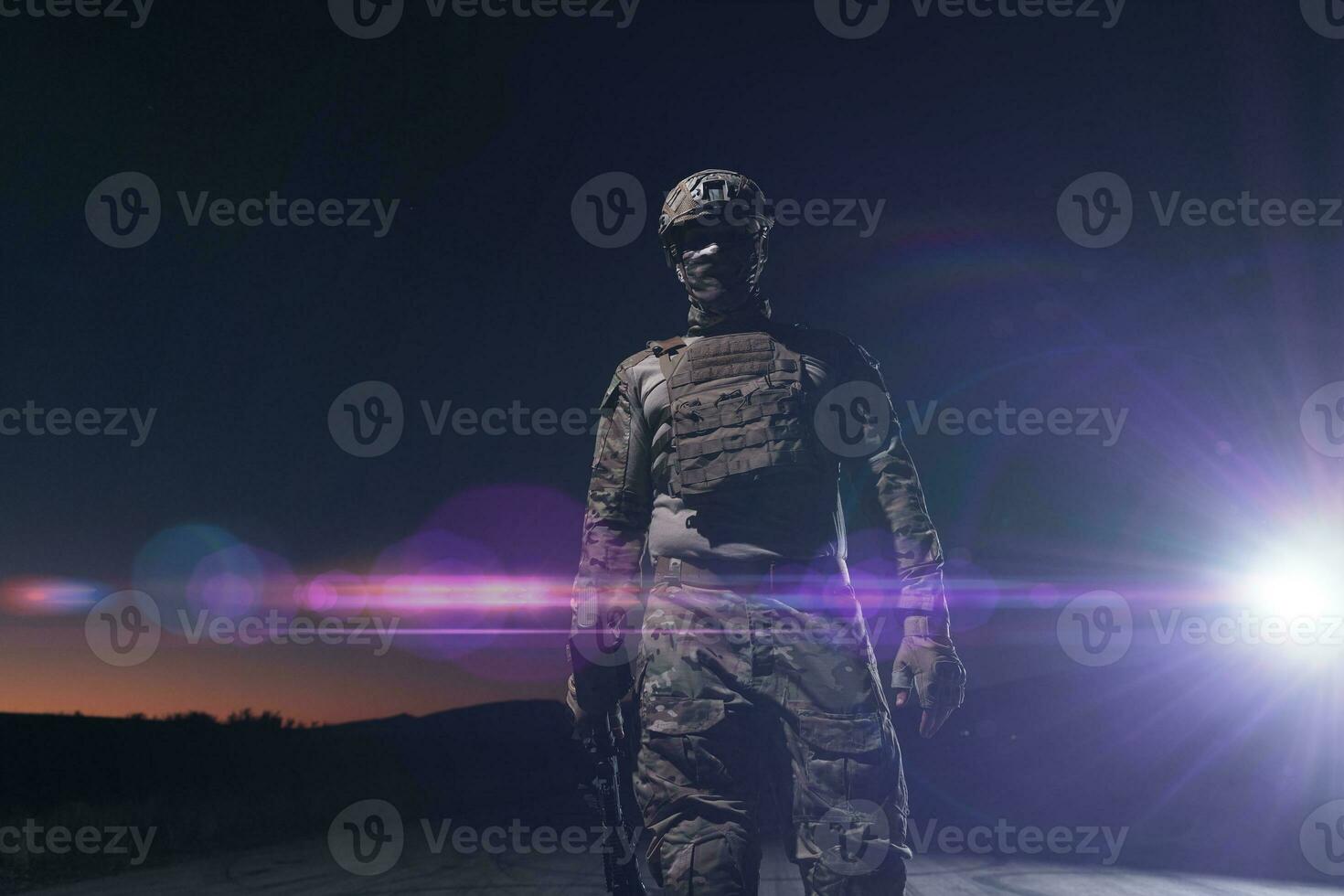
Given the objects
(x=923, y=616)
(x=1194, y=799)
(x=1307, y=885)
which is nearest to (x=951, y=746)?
(x=1194, y=799)

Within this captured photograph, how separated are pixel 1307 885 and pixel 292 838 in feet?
33.1

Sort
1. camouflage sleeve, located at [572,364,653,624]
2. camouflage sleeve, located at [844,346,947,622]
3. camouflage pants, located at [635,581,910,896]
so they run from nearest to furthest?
camouflage pants, located at [635,581,910,896]
camouflage sleeve, located at [844,346,947,622]
camouflage sleeve, located at [572,364,653,624]

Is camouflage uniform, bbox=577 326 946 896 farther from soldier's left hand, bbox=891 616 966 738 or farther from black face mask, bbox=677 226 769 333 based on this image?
black face mask, bbox=677 226 769 333

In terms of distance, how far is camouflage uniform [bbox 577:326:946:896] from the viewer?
327 cm

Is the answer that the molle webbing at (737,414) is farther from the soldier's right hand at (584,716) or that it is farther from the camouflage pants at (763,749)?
the soldier's right hand at (584,716)

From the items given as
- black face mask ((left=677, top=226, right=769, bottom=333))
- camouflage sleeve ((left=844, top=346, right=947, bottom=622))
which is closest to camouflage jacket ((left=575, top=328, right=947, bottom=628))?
camouflage sleeve ((left=844, top=346, right=947, bottom=622))

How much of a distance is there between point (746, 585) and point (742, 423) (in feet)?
2.37

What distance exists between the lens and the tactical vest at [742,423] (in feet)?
12.2

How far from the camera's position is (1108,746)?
13039 mm

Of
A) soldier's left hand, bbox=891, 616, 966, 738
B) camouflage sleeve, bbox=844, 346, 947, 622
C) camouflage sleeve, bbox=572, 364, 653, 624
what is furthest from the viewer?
camouflage sleeve, bbox=572, 364, 653, 624

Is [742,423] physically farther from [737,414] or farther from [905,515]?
[905,515]

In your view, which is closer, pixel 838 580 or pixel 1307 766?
pixel 838 580

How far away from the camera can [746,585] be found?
141 inches

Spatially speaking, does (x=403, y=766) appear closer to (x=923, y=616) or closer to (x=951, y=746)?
(x=951, y=746)
